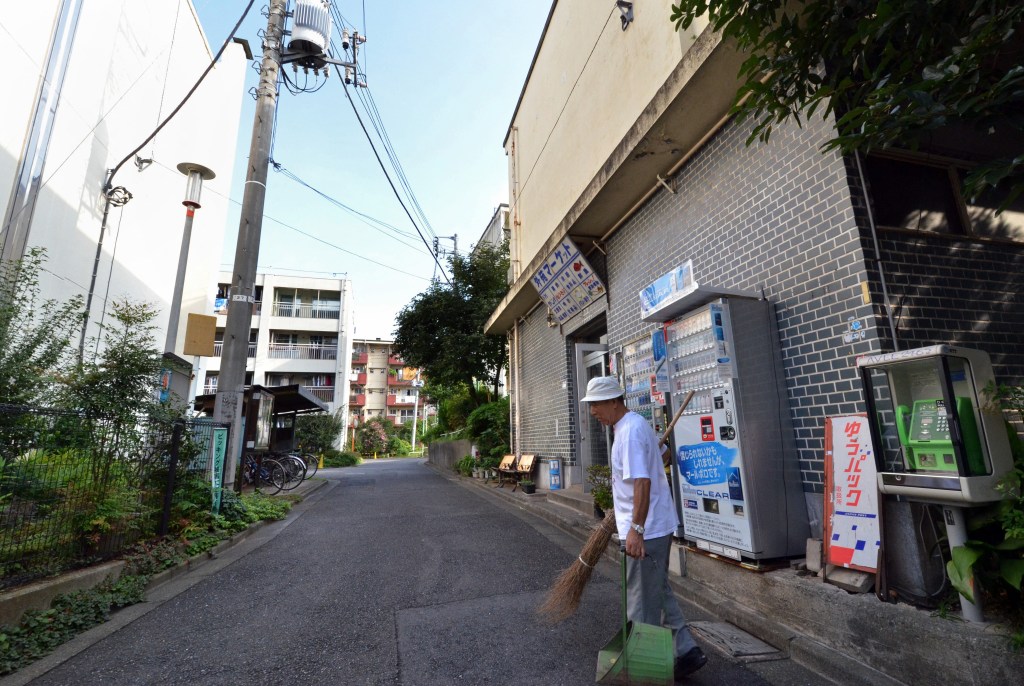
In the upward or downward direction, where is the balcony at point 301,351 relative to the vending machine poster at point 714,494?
upward

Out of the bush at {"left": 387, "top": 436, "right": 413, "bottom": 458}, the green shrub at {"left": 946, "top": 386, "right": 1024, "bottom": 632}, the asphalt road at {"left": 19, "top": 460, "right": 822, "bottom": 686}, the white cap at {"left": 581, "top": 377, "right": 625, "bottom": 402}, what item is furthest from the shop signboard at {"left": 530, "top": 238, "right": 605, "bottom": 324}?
the bush at {"left": 387, "top": 436, "right": 413, "bottom": 458}

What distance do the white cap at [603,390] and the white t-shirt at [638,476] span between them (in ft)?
0.59

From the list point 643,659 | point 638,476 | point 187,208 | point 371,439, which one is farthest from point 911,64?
→ point 371,439

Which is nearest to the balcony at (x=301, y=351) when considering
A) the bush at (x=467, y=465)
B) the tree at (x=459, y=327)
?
the tree at (x=459, y=327)

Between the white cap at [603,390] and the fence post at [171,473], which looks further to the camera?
the fence post at [171,473]

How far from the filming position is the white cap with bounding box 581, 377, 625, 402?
302 centimetres

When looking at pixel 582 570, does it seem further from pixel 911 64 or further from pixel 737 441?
pixel 911 64

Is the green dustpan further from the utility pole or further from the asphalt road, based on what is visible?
the utility pole

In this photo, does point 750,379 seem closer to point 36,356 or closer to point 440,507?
point 440,507

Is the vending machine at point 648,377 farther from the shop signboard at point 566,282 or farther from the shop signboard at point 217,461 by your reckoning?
the shop signboard at point 217,461

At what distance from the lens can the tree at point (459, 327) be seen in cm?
1680

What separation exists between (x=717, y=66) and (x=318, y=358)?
33.7m

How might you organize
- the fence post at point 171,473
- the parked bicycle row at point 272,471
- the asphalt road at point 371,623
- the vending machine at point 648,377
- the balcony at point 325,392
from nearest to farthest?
the asphalt road at point 371,623 < the vending machine at point 648,377 < the fence post at point 171,473 < the parked bicycle row at point 272,471 < the balcony at point 325,392

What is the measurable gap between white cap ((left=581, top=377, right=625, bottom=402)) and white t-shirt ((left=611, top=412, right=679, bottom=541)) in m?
0.18
